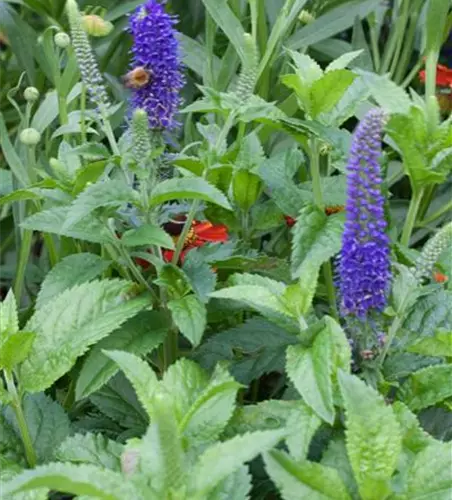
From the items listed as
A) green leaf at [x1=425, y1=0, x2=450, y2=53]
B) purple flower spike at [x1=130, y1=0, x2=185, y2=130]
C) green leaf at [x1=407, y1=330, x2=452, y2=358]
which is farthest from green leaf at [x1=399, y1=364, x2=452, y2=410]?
green leaf at [x1=425, y1=0, x2=450, y2=53]

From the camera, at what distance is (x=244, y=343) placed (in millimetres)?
884

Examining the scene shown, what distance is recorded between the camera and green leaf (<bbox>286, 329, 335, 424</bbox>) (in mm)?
693

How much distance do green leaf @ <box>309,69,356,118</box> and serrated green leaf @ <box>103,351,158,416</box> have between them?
0.95 feet

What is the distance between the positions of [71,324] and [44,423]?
0.33ft

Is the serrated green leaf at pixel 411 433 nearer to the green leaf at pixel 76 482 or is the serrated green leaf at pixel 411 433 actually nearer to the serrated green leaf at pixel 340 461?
the serrated green leaf at pixel 340 461

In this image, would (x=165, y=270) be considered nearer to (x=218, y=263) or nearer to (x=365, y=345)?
(x=218, y=263)

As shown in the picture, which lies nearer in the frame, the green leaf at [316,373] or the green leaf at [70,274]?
the green leaf at [316,373]

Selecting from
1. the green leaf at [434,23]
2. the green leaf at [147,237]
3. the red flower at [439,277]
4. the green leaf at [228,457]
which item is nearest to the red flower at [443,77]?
the green leaf at [434,23]

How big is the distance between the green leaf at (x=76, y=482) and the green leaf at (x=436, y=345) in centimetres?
29

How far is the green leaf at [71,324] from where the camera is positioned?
31.1 inches

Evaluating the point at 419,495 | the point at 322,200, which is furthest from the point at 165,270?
the point at 419,495

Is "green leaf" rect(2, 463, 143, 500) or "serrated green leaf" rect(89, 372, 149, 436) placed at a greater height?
"green leaf" rect(2, 463, 143, 500)

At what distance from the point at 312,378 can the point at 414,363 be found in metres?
0.14

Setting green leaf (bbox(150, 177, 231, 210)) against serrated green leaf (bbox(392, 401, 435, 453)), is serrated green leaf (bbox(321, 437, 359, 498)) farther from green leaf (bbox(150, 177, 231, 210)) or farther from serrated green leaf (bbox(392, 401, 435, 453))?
green leaf (bbox(150, 177, 231, 210))
